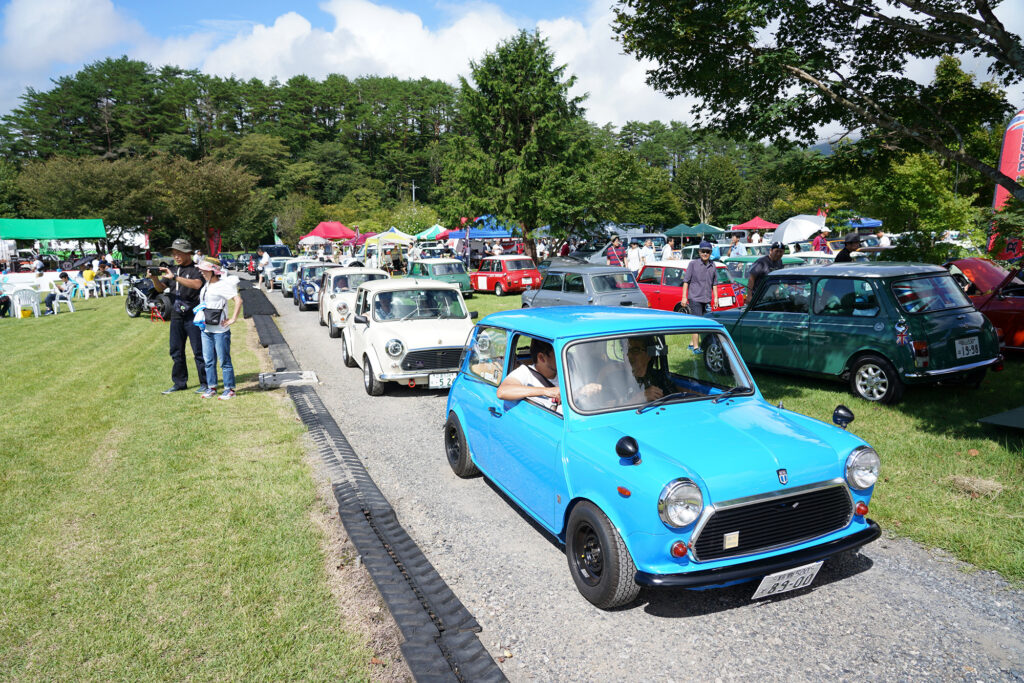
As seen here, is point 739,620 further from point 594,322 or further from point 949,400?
point 949,400

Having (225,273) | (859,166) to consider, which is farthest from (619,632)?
(859,166)

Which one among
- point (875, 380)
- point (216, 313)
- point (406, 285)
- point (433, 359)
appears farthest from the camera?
point (406, 285)

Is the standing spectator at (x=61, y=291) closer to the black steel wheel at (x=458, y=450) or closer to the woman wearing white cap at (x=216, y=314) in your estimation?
the woman wearing white cap at (x=216, y=314)

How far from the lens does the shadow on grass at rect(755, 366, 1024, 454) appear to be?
638 centimetres

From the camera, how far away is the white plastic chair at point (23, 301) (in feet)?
64.1

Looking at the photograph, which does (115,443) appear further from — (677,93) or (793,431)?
(677,93)

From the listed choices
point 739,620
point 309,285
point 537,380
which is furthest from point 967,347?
point 309,285

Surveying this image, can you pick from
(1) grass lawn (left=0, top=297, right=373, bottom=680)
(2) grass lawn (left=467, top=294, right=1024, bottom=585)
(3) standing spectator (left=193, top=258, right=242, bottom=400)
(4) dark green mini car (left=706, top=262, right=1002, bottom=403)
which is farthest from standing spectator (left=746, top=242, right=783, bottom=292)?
(3) standing spectator (left=193, top=258, right=242, bottom=400)

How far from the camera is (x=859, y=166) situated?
28.8 ft

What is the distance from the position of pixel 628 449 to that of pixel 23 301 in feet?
76.5

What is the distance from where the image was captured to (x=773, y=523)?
3301 millimetres

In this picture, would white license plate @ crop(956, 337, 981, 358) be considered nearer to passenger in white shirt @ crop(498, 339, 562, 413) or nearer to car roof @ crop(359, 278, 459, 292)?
passenger in white shirt @ crop(498, 339, 562, 413)

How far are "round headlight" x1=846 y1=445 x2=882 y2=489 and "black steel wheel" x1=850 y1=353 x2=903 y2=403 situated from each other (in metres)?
4.47

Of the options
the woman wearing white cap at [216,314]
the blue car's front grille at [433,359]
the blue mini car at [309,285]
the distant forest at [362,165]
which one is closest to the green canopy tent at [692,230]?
the distant forest at [362,165]
